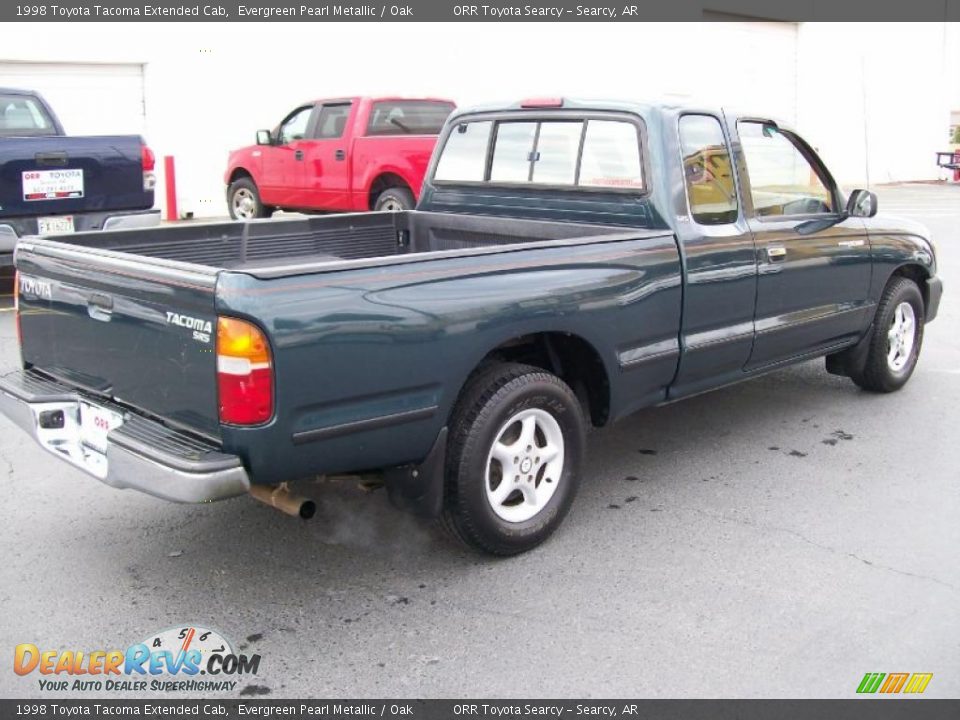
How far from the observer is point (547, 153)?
538 cm

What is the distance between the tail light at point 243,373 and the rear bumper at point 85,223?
547cm

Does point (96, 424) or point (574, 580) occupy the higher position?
point (96, 424)

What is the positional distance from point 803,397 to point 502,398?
329cm

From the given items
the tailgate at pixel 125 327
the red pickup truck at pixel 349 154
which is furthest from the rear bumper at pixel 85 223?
the tailgate at pixel 125 327

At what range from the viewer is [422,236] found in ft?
19.3

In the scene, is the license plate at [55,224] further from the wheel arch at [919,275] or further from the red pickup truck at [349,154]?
the wheel arch at [919,275]

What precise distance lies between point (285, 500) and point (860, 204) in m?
3.86

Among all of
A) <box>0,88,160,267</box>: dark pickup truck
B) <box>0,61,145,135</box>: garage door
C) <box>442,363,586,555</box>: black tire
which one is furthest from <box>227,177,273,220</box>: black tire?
<box>442,363,586,555</box>: black tire

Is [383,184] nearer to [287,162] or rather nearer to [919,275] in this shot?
[287,162]

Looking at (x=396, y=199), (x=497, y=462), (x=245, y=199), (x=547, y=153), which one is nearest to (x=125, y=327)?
(x=497, y=462)

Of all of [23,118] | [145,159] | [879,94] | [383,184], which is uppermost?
[879,94]

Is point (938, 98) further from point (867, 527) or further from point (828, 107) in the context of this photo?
point (867, 527)

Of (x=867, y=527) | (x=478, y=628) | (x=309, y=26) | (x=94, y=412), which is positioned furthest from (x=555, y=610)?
(x=309, y=26)
